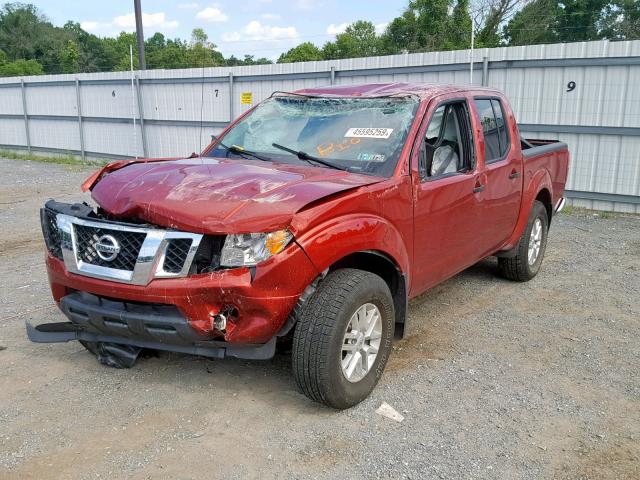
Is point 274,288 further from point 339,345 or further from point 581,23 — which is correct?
point 581,23

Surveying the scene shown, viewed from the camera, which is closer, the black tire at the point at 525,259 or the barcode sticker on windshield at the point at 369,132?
the barcode sticker on windshield at the point at 369,132

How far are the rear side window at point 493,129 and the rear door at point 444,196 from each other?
0.32 m

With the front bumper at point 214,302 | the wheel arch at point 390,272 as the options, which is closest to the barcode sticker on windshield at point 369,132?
the wheel arch at point 390,272

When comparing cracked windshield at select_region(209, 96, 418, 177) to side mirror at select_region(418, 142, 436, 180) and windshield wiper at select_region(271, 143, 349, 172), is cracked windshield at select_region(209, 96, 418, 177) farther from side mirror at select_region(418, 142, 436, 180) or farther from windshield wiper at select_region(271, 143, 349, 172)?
side mirror at select_region(418, 142, 436, 180)

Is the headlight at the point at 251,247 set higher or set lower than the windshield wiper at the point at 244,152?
lower

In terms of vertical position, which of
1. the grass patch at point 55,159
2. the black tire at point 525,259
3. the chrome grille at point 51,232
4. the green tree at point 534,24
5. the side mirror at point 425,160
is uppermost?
the green tree at point 534,24

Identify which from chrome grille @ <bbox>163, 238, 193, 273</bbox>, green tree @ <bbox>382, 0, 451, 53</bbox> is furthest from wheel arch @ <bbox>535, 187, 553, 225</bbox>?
green tree @ <bbox>382, 0, 451, 53</bbox>

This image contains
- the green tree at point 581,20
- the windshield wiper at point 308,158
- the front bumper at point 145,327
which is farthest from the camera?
the green tree at point 581,20

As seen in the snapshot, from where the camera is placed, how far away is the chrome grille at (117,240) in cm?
326

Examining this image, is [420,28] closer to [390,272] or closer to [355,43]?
[355,43]

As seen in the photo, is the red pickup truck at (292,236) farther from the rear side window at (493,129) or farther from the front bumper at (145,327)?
the rear side window at (493,129)

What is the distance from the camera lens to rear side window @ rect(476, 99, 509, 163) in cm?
505

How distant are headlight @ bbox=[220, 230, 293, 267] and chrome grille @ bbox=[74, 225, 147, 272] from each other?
1.55 ft

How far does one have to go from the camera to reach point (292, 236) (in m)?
3.14
